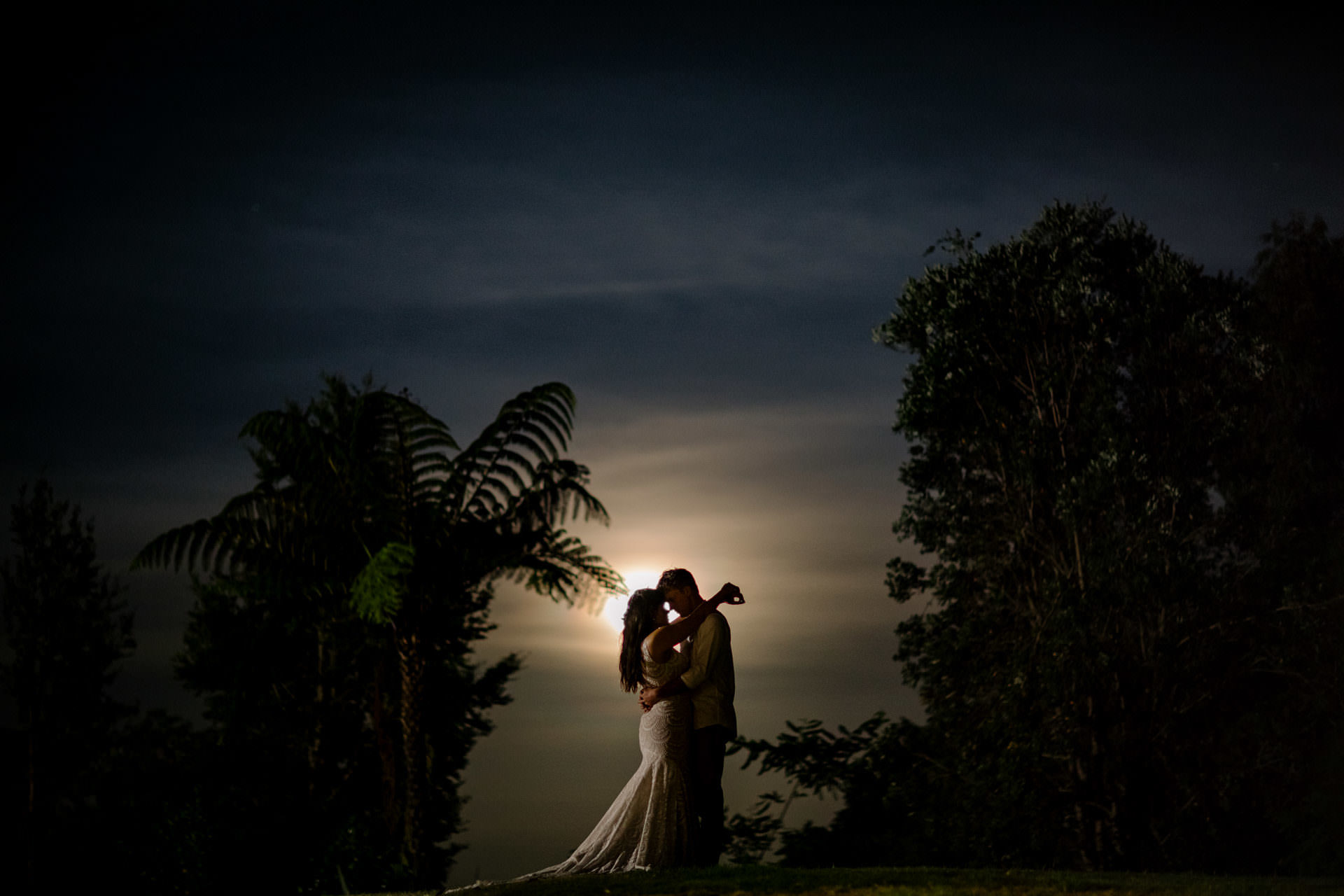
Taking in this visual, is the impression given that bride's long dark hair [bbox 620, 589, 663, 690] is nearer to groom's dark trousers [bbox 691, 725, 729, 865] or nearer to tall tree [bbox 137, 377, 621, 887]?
groom's dark trousers [bbox 691, 725, 729, 865]

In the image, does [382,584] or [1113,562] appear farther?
[1113,562]

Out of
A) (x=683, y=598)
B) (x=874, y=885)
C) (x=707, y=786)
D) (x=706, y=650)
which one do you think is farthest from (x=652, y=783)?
(x=874, y=885)

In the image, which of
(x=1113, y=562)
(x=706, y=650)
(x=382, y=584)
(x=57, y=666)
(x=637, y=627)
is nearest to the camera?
(x=706, y=650)

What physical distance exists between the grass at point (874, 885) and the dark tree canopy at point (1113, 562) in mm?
10020

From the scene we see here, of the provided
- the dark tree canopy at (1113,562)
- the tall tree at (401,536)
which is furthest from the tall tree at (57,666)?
the dark tree canopy at (1113,562)

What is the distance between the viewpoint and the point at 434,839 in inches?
1286

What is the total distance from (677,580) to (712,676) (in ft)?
2.81

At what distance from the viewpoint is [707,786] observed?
1003 cm

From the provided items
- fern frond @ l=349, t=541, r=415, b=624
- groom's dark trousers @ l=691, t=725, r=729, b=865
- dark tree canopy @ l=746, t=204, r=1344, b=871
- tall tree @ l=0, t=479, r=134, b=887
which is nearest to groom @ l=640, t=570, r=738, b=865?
groom's dark trousers @ l=691, t=725, r=729, b=865

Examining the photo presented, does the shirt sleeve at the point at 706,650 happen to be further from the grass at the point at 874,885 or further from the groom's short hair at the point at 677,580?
the grass at the point at 874,885

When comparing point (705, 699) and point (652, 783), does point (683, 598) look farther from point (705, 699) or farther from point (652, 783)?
point (652, 783)

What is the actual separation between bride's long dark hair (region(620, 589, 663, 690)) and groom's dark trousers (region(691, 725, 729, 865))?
72 centimetres

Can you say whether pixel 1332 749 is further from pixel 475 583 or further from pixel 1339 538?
pixel 475 583

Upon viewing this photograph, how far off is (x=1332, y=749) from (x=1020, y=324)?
9386 millimetres
